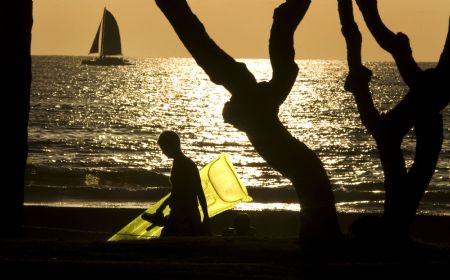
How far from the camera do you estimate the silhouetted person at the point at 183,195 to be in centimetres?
849

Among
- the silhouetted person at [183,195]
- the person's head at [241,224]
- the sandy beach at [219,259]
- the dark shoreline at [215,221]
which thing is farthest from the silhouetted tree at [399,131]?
the dark shoreline at [215,221]

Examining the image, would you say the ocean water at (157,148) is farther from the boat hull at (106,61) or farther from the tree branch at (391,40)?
the boat hull at (106,61)

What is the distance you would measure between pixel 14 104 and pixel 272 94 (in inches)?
100

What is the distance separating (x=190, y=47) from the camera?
283 inches

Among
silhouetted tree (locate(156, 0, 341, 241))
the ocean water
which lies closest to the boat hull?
the ocean water

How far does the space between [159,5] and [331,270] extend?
226cm

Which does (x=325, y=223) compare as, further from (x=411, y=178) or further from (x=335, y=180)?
(x=335, y=180)

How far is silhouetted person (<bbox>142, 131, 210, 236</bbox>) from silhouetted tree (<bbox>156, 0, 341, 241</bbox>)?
1449mm

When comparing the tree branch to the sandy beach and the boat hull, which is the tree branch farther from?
the boat hull

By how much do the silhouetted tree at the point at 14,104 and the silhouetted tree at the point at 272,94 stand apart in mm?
1850

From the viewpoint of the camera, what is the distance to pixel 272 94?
23.4 ft

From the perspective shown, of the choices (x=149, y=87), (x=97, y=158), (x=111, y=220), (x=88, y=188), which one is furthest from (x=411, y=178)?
(x=149, y=87)

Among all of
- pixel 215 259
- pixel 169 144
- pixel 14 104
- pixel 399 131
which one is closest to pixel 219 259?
pixel 215 259

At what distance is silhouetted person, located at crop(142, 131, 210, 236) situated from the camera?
27.9 ft
